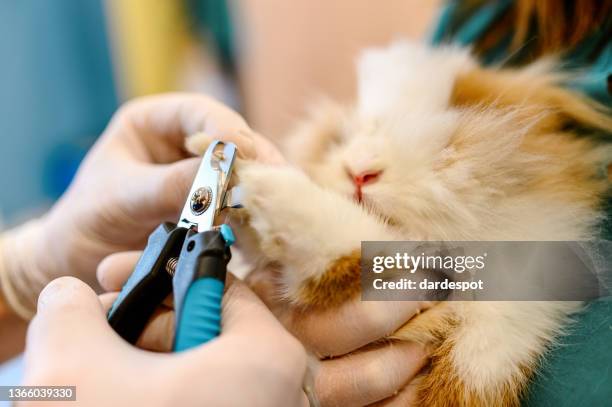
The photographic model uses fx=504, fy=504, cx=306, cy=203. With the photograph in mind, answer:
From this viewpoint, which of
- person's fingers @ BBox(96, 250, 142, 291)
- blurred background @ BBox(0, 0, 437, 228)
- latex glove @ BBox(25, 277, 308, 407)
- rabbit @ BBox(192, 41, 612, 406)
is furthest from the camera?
blurred background @ BBox(0, 0, 437, 228)

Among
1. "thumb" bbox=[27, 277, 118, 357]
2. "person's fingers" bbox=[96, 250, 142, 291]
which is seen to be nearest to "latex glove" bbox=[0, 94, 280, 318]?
"person's fingers" bbox=[96, 250, 142, 291]

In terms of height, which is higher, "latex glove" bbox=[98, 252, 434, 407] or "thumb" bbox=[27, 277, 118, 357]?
"thumb" bbox=[27, 277, 118, 357]

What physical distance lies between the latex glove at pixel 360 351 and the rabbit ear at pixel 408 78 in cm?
29

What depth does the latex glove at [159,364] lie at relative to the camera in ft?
1.56

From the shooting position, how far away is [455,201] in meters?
0.62

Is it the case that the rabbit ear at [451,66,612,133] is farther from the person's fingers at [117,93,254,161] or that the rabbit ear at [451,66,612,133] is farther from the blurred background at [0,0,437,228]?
the blurred background at [0,0,437,228]

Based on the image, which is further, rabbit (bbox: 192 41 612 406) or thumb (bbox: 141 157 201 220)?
thumb (bbox: 141 157 201 220)

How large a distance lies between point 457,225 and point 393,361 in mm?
185

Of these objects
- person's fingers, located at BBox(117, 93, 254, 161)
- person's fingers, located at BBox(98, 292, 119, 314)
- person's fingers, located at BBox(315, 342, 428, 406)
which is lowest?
person's fingers, located at BBox(315, 342, 428, 406)

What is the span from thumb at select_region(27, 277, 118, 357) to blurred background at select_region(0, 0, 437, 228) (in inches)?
49.9

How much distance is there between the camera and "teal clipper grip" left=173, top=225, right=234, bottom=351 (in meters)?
0.49

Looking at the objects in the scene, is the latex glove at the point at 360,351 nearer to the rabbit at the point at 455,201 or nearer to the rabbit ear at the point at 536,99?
the rabbit at the point at 455,201

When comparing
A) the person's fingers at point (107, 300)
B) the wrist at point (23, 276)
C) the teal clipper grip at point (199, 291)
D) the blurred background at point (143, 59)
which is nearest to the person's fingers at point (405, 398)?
the teal clipper grip at point (199, 291)

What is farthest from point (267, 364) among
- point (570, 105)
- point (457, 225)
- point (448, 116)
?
point (570, 105)
